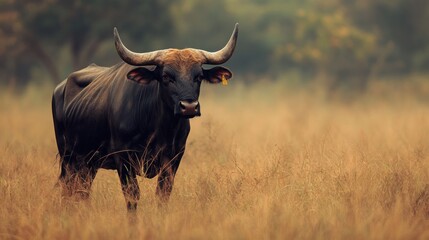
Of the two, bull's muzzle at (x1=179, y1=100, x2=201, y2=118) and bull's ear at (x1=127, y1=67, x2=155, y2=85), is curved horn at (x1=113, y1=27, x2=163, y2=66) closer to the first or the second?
bull's ear at (x1=127, y1=67, x2=155, y2=85)

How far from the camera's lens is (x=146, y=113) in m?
7.58

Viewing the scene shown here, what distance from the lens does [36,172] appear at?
8.69 m

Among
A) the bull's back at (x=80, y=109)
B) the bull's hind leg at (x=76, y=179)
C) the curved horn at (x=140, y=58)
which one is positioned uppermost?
the curved horn at (x=140, y=58)

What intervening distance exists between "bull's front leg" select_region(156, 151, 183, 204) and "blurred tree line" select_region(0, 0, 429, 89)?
728 inches

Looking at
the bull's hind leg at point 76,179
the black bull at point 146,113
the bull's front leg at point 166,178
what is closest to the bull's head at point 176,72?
the black bull at point 146,113

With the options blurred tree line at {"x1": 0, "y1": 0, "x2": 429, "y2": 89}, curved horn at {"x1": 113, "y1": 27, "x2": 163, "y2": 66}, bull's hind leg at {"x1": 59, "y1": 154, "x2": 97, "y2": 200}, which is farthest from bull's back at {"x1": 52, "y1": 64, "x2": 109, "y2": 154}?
blurred tree line at {"x1": 0, "y1": 0, "x2": 429, "y2": 89}

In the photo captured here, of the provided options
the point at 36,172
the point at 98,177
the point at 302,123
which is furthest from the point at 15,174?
the point at 302,123

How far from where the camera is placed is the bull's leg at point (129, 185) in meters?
7.16

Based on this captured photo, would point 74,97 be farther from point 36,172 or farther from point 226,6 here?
point 226,6

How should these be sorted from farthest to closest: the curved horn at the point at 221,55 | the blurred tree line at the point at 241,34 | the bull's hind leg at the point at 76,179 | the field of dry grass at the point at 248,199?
1. the blurred tree line at the point at 241,34
2. the bull's hind leg at the point at 76,179
3. the curved horn at the point at 221,55
4. the field of dry grass at the point at 248,199

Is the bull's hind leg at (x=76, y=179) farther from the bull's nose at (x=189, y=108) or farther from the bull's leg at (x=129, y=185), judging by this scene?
the bull's nose at (x=189, y=108)

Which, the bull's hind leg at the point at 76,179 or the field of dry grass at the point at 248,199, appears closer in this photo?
the field of dry grass at the point at 248,199

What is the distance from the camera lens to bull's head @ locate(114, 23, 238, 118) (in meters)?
7.07

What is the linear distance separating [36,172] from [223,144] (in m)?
3.44
